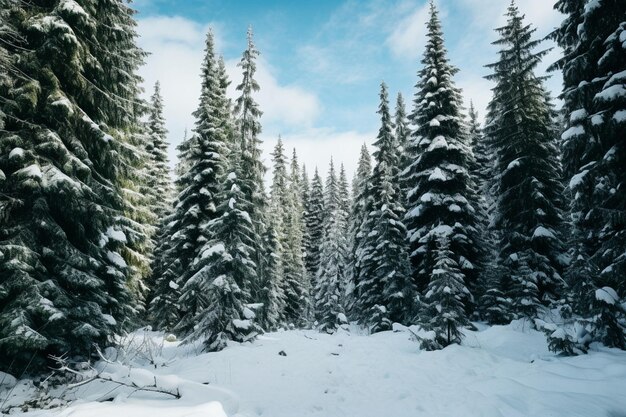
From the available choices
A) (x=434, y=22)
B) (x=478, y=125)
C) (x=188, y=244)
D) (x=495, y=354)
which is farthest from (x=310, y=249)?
(x=495, y=354)

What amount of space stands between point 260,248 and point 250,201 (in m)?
3.37

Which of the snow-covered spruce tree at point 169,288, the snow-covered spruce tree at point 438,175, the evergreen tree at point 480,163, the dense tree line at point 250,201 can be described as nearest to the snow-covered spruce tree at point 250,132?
the dense tree line at point 250,201

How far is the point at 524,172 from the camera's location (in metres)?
19.7

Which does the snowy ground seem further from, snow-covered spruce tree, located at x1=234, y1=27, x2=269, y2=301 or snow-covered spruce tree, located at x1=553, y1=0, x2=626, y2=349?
snow-covered spruce tree, located at x1=234, y1=27, x2=269, y2=301

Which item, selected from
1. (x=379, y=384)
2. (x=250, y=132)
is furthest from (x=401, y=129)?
(x=379, y=384)

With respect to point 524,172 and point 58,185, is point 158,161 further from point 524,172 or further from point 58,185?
point 524,172

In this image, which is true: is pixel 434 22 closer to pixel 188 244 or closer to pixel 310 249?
pixel 188 244

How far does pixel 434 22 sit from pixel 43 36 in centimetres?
2072

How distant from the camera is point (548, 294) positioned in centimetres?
1803

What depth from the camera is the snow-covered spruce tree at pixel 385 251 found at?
2112cm

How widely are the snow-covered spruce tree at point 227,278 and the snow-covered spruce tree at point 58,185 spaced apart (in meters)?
3.58

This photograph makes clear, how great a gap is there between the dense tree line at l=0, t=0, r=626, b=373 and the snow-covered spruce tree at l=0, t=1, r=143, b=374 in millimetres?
51

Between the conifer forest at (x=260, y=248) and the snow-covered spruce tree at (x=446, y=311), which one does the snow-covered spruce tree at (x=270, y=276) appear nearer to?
the conifer forest at (x=260, y=248)

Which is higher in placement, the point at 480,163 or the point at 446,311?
the point at 480,163
